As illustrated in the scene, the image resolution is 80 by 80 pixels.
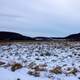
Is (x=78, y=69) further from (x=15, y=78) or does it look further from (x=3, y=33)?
(x=3, y=33)

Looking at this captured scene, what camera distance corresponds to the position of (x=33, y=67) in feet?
45.3

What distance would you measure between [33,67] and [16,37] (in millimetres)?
37506

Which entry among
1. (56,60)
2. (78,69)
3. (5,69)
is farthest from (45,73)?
(56,60)

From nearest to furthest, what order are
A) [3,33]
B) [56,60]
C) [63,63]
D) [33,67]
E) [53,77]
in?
[53,77] → [33,67] → [63,63] → [56,60] → [3,33]

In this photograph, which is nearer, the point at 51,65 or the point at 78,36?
the point at 51,65

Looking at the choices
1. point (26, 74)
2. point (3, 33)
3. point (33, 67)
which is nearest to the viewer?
point (26, 74)

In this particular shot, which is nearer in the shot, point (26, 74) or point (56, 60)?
point (26, 74)

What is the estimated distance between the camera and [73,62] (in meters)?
15.0

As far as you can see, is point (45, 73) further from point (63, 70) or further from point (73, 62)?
point (73, 62)

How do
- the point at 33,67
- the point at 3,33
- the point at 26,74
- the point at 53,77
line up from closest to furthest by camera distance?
the point at 53,77 < the point at 26,74 < the point at 33,67 < the point at 3,33

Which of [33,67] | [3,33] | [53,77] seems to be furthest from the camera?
[3,33]

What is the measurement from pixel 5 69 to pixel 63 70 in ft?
9.75

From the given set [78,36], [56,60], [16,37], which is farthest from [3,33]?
[56,60]

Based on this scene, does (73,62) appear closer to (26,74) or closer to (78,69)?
(78,69)
